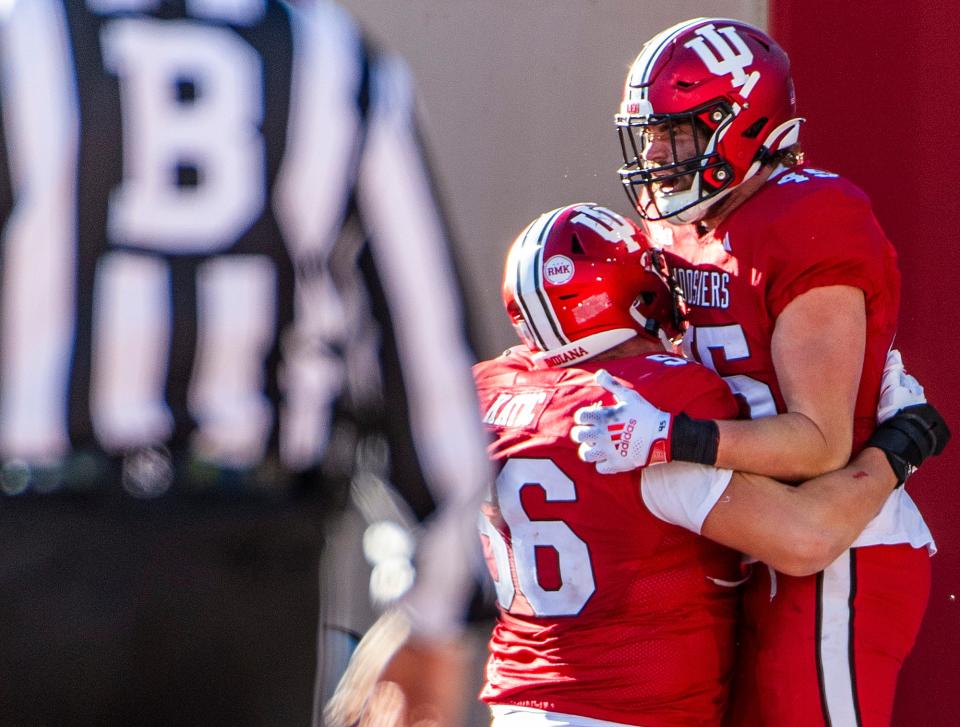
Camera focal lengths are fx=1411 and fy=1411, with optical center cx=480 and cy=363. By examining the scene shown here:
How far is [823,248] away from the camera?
2.50 m

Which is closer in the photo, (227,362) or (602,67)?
(227,362)

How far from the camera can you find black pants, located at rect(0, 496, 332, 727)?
4.11ft

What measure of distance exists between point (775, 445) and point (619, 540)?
32cm

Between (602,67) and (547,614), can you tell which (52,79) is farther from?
(602,67)

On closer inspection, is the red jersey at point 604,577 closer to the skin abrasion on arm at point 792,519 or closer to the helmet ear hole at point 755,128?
the skin abrasion on arm at point 792,519

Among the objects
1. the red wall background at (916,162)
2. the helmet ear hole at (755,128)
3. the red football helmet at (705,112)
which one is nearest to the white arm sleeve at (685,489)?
the red football helmet at (705,112)

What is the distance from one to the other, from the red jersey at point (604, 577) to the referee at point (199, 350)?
113 cm


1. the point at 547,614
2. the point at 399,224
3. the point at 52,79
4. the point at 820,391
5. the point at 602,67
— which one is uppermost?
the point at 602,67

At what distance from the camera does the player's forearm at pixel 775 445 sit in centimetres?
240

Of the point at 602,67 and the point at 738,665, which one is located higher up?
the point at 602,67

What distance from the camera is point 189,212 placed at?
1.29 meters

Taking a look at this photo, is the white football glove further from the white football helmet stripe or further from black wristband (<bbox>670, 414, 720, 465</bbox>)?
the white football helmet stripe

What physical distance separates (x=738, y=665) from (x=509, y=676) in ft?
1.42

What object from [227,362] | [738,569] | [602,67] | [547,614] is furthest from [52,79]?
[602,67]
